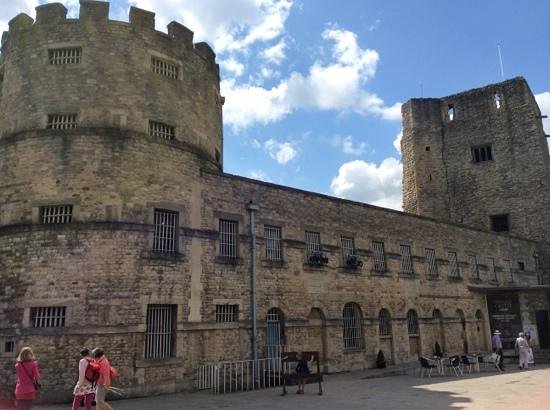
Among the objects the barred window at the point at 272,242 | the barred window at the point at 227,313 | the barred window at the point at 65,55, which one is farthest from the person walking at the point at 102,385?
the barred window at the point at 65,55

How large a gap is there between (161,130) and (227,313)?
271 inches

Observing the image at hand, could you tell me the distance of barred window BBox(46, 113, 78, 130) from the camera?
52.3ft

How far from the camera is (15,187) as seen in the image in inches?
603

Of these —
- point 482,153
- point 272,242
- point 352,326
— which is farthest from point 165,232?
point 482,153

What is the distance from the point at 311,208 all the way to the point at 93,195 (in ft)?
30.8

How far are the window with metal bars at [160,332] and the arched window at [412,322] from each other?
522 inches

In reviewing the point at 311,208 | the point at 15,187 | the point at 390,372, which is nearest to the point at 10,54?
the point at 15,187

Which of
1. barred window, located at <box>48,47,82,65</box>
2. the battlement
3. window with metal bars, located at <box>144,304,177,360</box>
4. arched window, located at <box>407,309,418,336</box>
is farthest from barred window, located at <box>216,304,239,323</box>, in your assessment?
arched window, located at <box>407,309,418,336</box>

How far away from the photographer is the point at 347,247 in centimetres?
2206

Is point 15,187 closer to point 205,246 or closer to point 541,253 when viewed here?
point 205,246

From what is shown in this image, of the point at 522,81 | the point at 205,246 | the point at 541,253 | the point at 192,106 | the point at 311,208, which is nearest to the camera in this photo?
the point at 205,246

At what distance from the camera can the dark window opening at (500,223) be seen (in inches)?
1448

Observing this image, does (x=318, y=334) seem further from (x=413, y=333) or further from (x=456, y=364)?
(x=413, y=333)

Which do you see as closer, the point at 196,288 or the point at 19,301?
the point at 19,301
